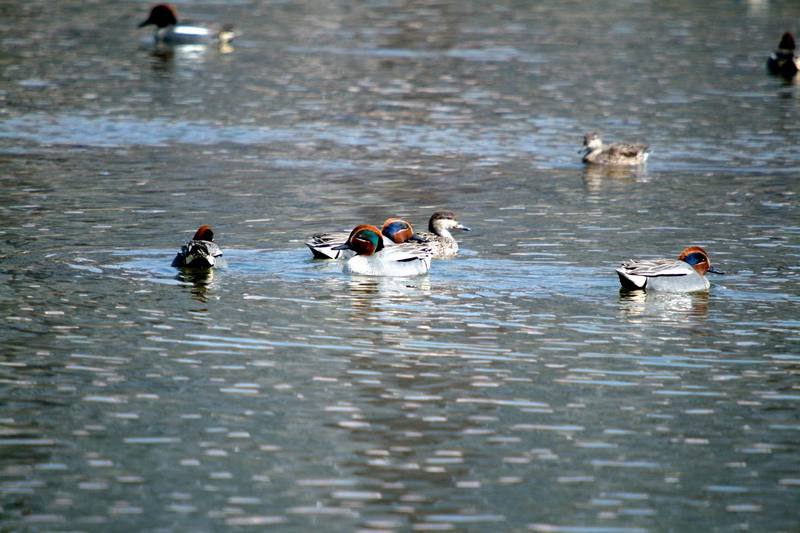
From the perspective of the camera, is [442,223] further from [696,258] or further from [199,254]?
[696,258]

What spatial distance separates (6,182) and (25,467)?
13.9 metres

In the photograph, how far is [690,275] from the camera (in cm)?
1733

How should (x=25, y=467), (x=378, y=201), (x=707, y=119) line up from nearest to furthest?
(x=25, y=467), (x=378, y=201), (x=707, y=119)

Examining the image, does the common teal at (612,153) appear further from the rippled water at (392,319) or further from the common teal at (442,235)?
the common teal at (442,235)

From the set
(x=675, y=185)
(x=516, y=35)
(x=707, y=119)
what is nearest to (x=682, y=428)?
(x=675, y=185)

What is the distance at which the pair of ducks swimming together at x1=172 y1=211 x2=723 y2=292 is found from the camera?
17.3 metres

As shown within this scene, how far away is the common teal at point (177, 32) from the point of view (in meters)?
45.2

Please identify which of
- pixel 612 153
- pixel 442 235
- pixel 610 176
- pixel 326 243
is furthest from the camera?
pixel 612 153

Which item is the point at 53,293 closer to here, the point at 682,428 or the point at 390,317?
the point at 390,317

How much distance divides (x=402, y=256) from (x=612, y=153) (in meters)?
9.58

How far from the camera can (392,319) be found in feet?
52.7

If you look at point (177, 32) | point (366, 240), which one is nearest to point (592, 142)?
point (366, 240)

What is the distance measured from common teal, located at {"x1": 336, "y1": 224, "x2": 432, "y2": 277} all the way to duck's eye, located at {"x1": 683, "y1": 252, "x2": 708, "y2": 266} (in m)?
2.99

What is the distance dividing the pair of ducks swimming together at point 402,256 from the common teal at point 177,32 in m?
26.3
